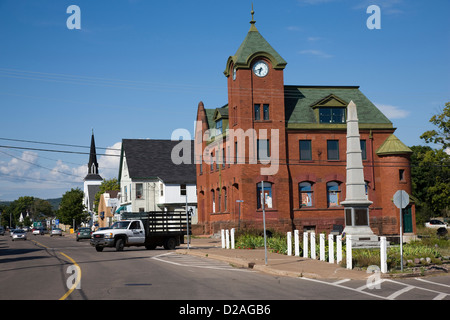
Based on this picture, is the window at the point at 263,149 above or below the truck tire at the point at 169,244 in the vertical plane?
above

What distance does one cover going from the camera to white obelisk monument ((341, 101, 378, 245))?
2630 centimetres

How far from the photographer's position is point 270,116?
44.5 meters

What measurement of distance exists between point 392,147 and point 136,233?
24.5 metres

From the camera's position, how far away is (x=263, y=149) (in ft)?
145

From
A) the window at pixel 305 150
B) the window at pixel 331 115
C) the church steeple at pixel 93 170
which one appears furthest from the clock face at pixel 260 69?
the church steeple at pixel 93 170

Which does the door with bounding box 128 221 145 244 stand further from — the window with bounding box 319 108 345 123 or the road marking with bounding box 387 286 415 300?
the window with bounding box 319 108 345 123

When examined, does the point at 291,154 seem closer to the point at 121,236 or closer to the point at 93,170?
the point at 121,236

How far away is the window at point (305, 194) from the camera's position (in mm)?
45188

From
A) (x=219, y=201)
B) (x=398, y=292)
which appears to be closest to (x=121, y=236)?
(x=219, y=201)

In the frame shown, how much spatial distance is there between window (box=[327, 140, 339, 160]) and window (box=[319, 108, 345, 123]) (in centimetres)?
187

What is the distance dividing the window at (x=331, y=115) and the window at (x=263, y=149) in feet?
19.1

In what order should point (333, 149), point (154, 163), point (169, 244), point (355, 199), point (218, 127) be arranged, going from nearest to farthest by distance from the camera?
point (355, 199), point (169, 244), point (333, 149), point (218, 127), point (154, 163)

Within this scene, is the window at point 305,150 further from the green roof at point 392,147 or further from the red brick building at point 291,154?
the green roof at point 392,147

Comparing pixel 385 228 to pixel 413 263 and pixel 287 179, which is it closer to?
pixel 287 179
